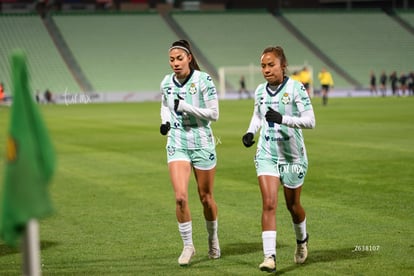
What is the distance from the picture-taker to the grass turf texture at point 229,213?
9.58 metres

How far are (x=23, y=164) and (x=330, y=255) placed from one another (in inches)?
232

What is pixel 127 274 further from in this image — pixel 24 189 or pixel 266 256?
pixel 24 189

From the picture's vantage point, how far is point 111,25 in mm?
70562

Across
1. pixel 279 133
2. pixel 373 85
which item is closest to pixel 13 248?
pixel 279 133

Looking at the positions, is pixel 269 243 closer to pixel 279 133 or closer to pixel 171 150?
pixel 279 133

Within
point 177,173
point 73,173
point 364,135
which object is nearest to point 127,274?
point 177,173

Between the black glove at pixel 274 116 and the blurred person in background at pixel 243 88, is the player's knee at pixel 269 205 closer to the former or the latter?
the black glove at pixel 274 116

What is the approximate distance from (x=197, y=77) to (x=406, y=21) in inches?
2792

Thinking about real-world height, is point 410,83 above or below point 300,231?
above

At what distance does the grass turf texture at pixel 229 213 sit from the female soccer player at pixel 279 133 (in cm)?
82

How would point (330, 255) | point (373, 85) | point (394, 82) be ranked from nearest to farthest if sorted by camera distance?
point (330, 255)
point (394, 82)
point (373, 85)

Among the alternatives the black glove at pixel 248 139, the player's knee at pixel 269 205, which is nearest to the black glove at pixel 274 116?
the black glove at pixel 248 139

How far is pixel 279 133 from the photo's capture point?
9117mm

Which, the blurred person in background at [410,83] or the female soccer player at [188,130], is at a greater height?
the blurred person in background at [410,83]
